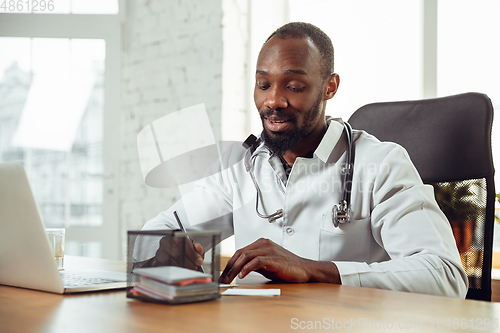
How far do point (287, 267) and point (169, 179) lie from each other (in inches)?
40.0

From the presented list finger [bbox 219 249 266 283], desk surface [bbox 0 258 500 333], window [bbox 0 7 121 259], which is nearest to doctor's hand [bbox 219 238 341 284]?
finger [bbox 219 249 266 283]

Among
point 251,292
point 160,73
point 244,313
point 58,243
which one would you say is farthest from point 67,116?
point 244,313

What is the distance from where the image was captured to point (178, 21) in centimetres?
287

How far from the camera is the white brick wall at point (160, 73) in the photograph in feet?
8.91

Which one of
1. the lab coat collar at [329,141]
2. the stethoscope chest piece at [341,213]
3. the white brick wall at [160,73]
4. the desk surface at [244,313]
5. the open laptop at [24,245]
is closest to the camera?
the desk surface at [244,313]

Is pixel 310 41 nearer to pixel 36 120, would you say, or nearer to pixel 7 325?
pixel 7 325

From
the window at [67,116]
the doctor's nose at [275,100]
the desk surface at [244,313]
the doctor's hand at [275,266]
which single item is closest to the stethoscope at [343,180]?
the doctor's nose at [275,100]

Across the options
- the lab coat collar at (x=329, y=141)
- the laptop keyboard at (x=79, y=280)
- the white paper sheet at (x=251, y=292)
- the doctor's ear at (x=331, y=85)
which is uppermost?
the doctor's ear at (x=331, y=85)

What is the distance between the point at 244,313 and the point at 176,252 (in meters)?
0.12

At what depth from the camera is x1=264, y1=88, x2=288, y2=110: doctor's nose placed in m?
1.32

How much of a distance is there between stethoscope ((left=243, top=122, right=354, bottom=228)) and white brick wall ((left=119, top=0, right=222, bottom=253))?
120 centimetres

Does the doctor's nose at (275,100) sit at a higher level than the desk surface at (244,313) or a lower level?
higher

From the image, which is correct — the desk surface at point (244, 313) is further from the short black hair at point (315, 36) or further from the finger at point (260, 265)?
the short black hair at point (315, 36)

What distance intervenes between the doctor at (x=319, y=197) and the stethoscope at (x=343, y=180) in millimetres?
17
